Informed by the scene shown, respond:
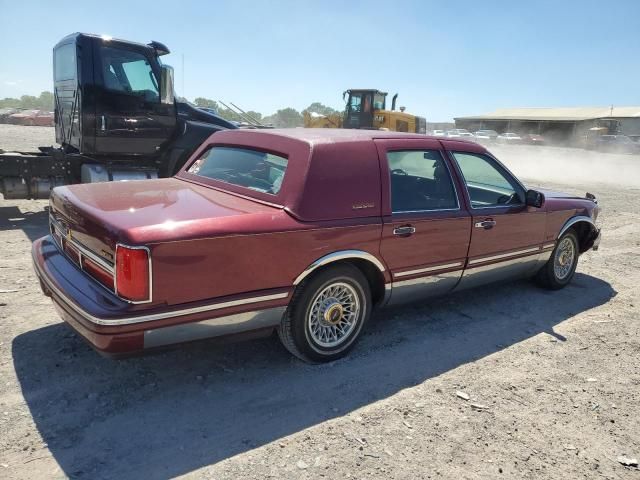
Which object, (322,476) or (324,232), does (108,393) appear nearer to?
(322,476)

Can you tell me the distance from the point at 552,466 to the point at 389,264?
164 centimetres

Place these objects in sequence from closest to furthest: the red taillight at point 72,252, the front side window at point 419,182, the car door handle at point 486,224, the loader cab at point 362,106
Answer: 1. the red taillight at point 72,252
2. the front side window at point 419,182
3. the car door handle at point 486,224
4. the loader cab at point 362,106

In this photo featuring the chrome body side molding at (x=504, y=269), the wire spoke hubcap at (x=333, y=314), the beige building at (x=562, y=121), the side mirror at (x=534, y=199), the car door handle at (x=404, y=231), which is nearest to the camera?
the wire spoke hubcap at (x=333, y=314)

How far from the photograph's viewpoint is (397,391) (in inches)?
135

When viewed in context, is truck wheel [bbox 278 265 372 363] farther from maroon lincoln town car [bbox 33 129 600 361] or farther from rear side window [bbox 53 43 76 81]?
rear side window [bbox 53 43 76 81]

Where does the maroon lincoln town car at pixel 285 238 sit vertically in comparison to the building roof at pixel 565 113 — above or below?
below

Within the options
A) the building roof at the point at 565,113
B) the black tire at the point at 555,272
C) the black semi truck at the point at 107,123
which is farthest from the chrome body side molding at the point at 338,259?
the building roof at the point at 565,113

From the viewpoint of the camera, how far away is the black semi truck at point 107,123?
23.7 ft

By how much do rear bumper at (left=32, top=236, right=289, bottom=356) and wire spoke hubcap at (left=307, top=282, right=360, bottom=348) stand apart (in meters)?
0.35

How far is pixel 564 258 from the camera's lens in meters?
5.68

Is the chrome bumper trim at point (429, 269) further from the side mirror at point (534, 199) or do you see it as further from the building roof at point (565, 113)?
the building roof at point (565, 113)

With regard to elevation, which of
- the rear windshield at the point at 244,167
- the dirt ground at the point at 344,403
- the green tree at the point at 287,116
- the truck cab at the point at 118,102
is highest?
the green tree at the point at 287,116

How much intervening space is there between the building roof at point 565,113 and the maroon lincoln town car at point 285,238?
61740 millimetres

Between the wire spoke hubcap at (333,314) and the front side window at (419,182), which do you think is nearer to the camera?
the wire spoke hubcap at (333,314)
